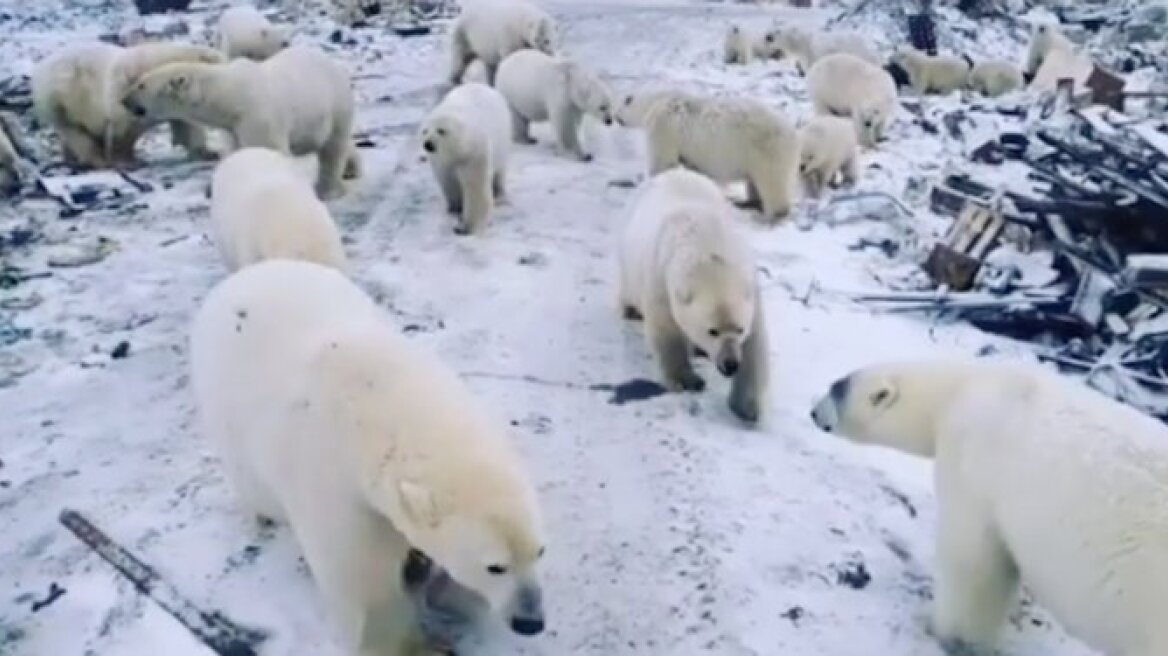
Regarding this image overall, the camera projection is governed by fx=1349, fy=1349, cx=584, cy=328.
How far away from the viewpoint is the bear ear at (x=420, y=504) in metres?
3.49

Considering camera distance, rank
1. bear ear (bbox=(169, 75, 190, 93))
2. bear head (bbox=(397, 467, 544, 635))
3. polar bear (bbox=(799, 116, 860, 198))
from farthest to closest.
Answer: polar bear (bbox=(799, 116, 860, 198)) < bear ear (bbox=(169, 75, 190, 93)) < bear head (bbox=(397, 467, 544, 635))

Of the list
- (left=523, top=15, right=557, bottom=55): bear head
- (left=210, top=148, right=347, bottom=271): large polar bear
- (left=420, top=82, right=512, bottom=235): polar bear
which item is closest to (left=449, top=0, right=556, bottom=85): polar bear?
(left=523, top=15, right=557, bottom=55): bear head

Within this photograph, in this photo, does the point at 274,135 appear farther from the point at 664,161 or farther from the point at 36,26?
the point at 36,26

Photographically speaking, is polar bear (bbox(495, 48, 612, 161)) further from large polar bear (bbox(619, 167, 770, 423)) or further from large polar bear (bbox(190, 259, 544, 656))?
large polar bear (bbox(190, 259, 544, 656))

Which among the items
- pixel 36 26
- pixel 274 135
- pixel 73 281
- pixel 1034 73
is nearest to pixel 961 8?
pixel 1034 73

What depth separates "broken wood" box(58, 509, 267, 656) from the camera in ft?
13.7

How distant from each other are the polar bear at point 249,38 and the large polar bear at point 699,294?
825 centimetres

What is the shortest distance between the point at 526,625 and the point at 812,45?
1348 cm

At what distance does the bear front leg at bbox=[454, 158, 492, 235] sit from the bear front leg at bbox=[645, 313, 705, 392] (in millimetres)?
2705

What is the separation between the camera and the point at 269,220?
657 centimetres

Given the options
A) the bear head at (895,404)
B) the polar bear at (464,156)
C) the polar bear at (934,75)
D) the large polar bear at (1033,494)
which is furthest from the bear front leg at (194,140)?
the polar bear at (934,75)

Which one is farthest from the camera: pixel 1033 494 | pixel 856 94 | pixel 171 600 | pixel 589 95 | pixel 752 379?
pixel 856 94

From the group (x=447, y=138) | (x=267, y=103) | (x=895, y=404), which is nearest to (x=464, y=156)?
(x=447, y=138)

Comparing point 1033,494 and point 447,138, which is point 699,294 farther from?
point 447,138
